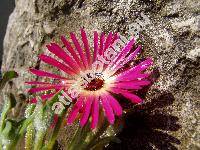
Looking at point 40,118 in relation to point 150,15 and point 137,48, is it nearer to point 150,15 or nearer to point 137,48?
point 137,48

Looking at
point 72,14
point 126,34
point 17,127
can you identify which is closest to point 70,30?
point 72,14

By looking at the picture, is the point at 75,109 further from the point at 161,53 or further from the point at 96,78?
the point at 161,53

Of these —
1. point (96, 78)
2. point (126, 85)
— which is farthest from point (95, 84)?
point (126, 85)

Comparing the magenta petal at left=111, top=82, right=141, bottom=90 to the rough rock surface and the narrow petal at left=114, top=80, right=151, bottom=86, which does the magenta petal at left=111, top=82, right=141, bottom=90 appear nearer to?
the narrow petal at left=114, top=80, right=151, bottom=86

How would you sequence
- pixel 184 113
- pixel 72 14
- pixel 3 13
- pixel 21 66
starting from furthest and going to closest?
pixel 3 13 < pixel 21 66 < pixel 72 14 < pixel 184 113

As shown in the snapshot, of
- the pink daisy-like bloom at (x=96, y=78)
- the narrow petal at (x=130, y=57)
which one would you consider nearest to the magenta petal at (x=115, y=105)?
the pink daisy-like bloom at (x=96, y=78)
